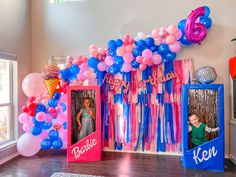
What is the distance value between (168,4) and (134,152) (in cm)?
296

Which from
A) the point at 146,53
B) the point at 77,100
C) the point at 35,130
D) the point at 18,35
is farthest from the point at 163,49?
the point at 18,35

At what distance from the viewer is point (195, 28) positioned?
3.35m

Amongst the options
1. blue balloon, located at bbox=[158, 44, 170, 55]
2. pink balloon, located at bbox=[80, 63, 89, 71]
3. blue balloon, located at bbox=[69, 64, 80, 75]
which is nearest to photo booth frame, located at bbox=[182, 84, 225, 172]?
blue balloon, located at bbox=[158, 44, 170, 55]

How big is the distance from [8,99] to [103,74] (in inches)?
77.1

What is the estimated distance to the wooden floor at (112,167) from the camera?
302 centimetres

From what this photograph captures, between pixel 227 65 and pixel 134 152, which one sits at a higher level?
pixel 227 65

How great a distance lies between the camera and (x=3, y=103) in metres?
3.79

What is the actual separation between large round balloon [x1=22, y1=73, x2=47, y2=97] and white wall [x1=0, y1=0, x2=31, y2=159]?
0.46 meters

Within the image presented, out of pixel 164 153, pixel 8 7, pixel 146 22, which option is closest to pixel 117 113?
pixel 164 153

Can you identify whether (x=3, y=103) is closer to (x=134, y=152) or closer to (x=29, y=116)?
(x=29, y=116)

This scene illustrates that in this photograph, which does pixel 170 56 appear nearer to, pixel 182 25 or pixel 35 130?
pixel 182 25

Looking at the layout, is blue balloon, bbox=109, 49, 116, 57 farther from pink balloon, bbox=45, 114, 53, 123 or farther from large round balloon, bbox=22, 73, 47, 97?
pink balloon, bbox=45, 114, 53, 123

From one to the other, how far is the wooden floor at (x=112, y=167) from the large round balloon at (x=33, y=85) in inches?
47.7

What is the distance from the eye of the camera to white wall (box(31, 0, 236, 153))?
144 inches
